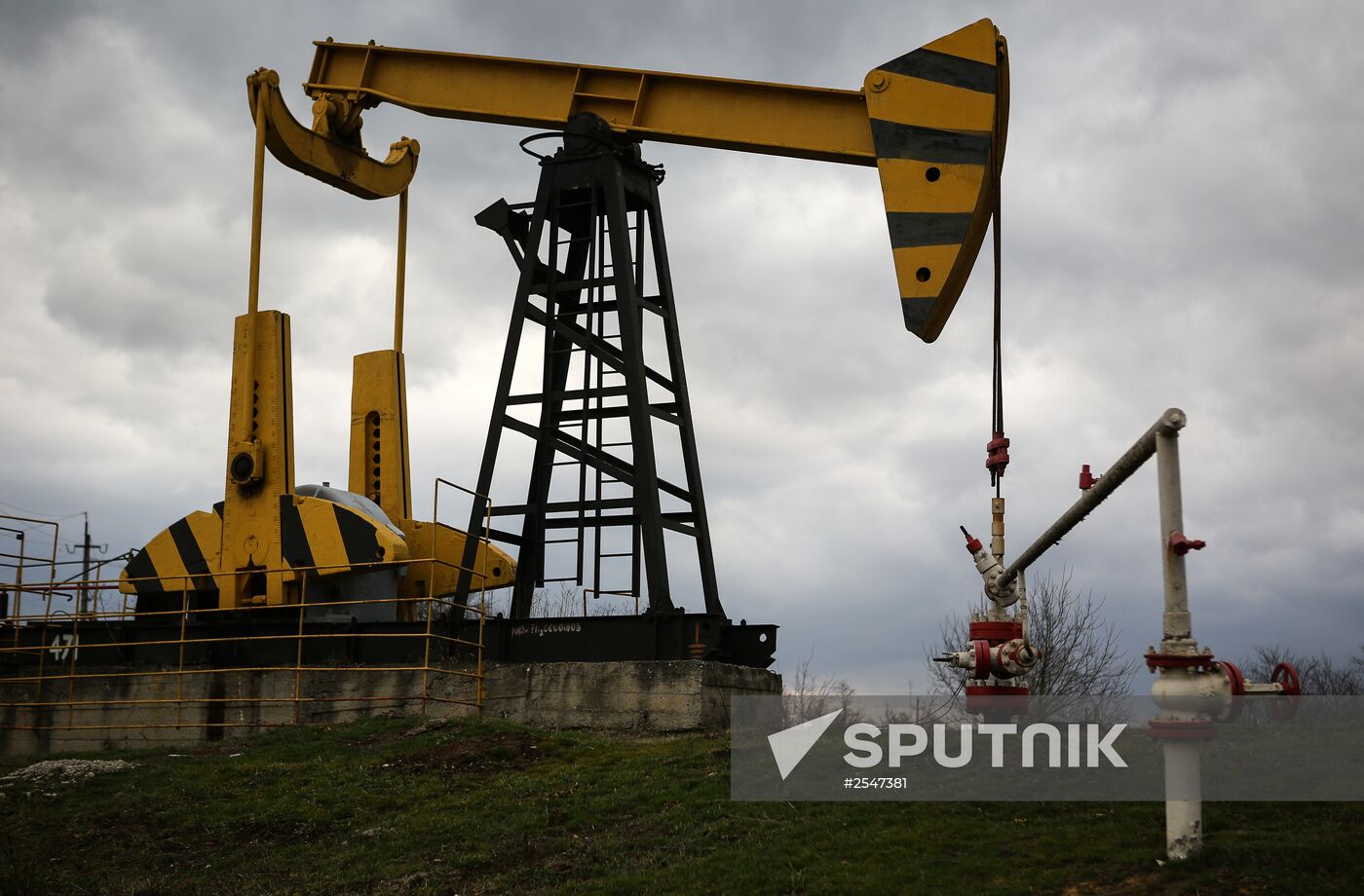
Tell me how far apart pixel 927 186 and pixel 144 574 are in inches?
373

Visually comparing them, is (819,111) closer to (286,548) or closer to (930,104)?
(930,104)

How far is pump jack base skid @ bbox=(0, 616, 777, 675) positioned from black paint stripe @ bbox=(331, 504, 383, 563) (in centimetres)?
69

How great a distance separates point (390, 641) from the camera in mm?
13867

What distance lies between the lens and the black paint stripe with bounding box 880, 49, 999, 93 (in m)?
11.9

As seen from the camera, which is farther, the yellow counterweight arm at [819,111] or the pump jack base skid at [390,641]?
the pump jack base skid at [390,641]

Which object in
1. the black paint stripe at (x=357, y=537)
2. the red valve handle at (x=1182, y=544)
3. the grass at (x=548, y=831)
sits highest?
the black paint stripe at (x=357, y=537)

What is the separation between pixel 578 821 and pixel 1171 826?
412 centimetres

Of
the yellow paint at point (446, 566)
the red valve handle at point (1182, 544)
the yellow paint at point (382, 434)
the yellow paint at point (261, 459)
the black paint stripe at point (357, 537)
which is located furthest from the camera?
the yellow paint at point (382, 434)

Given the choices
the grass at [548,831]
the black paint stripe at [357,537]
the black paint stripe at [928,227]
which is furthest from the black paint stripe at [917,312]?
the black paint stripe at [357,537]

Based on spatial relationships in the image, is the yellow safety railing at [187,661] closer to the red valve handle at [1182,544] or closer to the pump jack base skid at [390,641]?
the pump jack base skid at [390,641]

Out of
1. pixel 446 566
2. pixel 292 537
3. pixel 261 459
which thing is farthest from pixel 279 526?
pixel 446 566

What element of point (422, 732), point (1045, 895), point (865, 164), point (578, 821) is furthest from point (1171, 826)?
point (865, 164)

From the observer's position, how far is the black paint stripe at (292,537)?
14.7 m

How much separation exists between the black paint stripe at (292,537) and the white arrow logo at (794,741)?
6.11 meters
